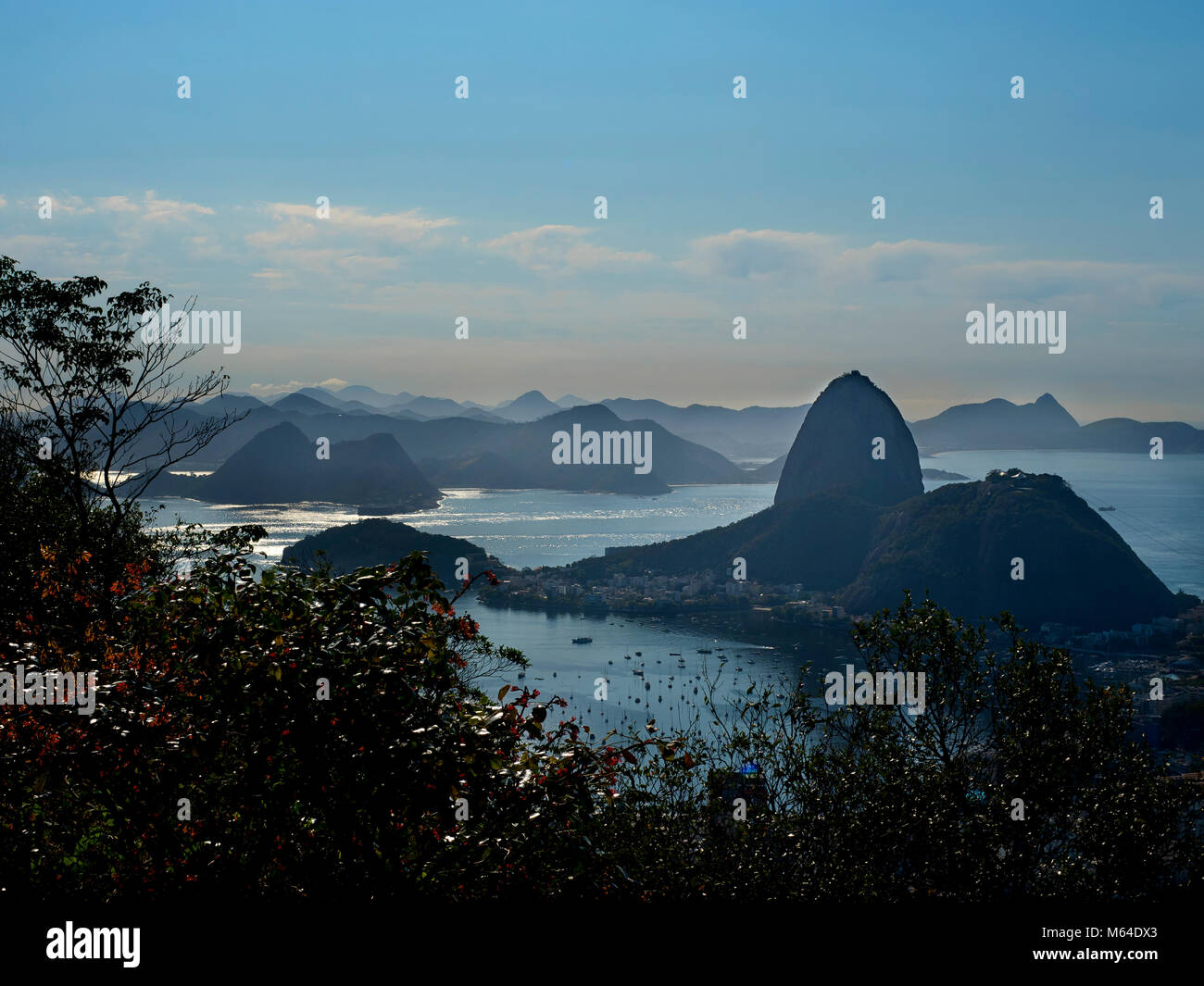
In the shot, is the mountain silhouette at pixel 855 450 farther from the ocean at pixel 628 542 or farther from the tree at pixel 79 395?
the tree at pixel 79 395

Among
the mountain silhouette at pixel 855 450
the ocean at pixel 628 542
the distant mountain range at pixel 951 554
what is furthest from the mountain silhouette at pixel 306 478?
the mountain silhouette at pixel 855 450

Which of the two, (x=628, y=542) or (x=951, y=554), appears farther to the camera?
(x=628, y=542)

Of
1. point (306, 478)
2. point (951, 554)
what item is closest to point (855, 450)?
point (951, 554)

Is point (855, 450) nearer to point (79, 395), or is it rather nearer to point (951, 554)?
point (951, 554)

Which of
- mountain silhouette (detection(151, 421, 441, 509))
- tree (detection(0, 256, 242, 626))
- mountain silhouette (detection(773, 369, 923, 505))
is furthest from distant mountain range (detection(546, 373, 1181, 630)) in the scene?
tree (detection(0, 256, 242, 626))

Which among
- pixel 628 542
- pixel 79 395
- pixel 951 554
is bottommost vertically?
pixel 628 542

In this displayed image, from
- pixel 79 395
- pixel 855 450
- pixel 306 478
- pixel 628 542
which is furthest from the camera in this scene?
pixel 306 478

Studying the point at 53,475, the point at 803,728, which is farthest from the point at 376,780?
the point at 53,475

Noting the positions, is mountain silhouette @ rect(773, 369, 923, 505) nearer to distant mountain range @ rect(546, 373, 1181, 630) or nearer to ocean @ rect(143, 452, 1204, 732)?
distant mountain range @ rect(546, 373, 1181, 630)

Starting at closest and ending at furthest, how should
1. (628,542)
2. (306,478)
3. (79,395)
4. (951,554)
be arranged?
(79,395) < (951,554) < (628,542) < (306,478)

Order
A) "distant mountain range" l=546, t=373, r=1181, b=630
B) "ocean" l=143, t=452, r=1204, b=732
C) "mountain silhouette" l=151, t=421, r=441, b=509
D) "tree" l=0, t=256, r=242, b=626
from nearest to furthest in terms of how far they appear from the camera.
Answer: "tree" l=0, t=256, r=242, b=626 → "ocean" l=143, t=452, r=1204, b=732 → "distant mountain range" l=546, t=373, r=1181, b=630 → "mountain silhouette" l=151, t=421, r=441, b=509

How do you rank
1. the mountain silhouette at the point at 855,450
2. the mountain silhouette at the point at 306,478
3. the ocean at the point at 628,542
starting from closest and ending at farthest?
the ocean at the point at 628,542 < the mountain silhouette at the point at 855,450 < the mountain silhouette at the point at 306,478
